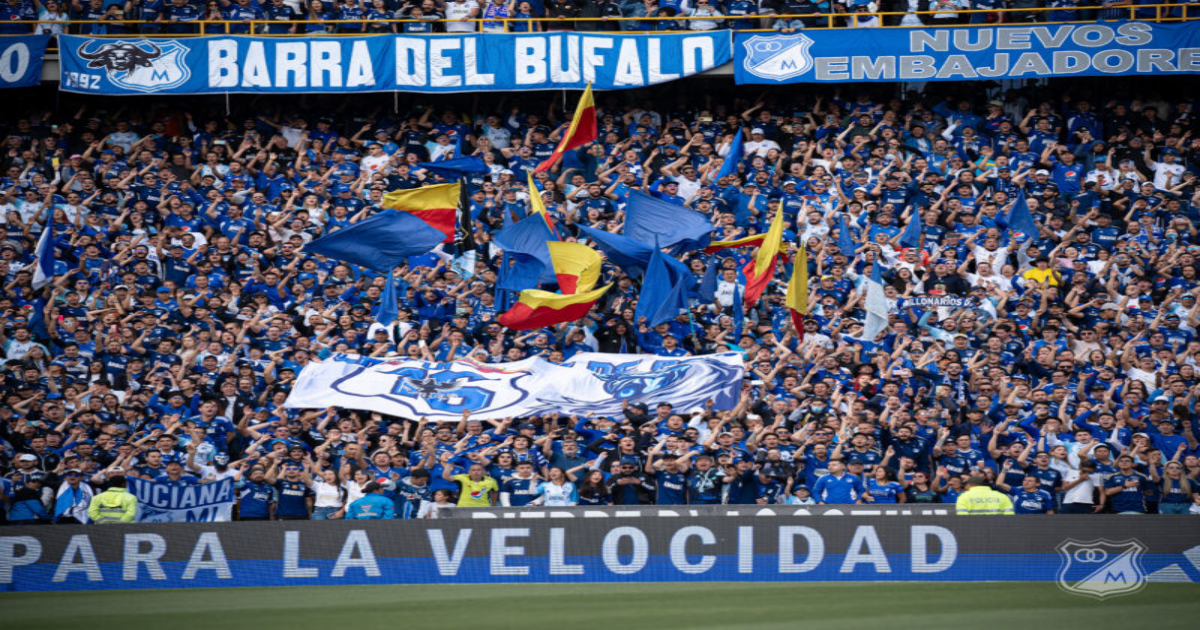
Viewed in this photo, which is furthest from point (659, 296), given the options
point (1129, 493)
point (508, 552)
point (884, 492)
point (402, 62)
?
point (402, 62)

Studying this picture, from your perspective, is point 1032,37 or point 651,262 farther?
point 1032,37

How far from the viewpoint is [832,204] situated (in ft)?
72.2

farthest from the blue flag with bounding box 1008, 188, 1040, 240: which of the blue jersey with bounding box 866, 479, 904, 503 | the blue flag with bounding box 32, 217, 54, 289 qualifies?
the blue flag with bounding box 32, 217, 54, 289

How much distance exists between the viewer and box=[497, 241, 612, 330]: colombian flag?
63.2 feet

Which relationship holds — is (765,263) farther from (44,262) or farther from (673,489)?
(44,262)

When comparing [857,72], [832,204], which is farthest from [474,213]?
[857,72]

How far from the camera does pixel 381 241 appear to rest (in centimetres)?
2039

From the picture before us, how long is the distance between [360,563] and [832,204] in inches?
404

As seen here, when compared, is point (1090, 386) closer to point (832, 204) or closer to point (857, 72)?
point (832, 204)

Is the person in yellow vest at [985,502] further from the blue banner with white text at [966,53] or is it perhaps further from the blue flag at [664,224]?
the blue banner with white text at [966,53]

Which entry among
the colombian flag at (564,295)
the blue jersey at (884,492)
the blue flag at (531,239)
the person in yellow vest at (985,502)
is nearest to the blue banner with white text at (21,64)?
the blue flag at (531,239)

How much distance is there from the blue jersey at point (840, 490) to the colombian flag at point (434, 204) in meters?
7.24

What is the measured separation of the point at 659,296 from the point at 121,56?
1184 cm

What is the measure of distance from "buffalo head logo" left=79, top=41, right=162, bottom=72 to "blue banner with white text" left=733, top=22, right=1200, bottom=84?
10.8 metres
